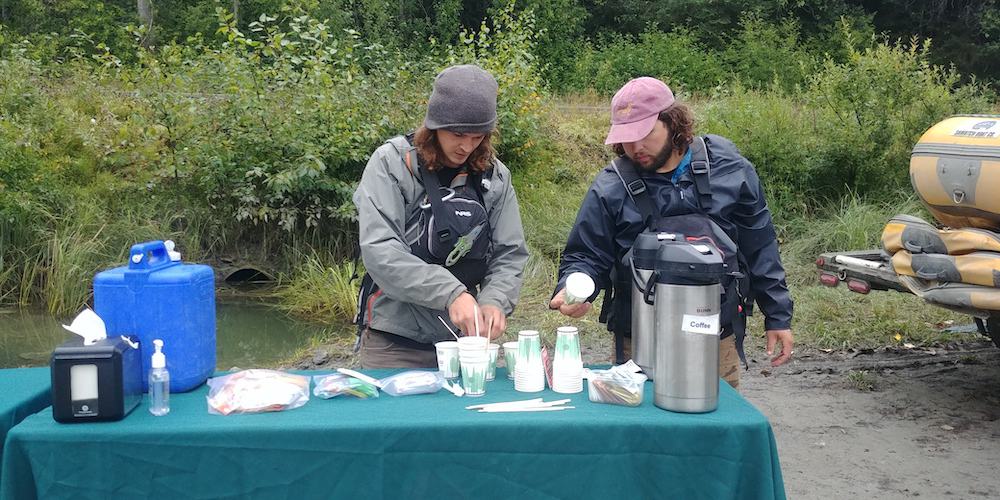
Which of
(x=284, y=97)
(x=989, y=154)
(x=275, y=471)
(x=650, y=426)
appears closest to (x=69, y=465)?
(x=275, y=471)

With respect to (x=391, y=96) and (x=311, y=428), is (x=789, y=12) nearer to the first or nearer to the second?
(x=391, y=96)

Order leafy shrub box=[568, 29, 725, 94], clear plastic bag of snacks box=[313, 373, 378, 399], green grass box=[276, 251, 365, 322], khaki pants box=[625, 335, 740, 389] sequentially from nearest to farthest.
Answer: clear plastic bag of snacks box=[313, 373, 378, 399] < khaki pants box=[625, 335, 740, 389] < green grass box=[276, 251, 365, 322] < leafy shrub box=[568, 29, 725, 94]

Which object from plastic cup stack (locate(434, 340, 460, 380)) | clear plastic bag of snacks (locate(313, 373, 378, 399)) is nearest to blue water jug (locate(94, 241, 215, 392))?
clear plastic bag of snacks (locate(313, 373, 378, 399))

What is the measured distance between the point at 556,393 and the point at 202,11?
26295 mm

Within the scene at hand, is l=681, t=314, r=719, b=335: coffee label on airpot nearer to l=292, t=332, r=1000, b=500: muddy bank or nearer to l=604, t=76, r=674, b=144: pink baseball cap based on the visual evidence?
l=604, t=76, r=674, b=144: pink baseball cap

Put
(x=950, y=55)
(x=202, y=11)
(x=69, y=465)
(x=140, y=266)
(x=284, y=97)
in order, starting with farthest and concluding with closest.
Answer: (x=202, y=11)
(x=950, y=55)
(x=284, y=97)
(x=140, y=266)
(x=69, y=465)

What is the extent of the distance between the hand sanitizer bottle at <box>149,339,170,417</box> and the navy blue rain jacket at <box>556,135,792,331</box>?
1.31m

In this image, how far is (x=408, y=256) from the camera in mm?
2768

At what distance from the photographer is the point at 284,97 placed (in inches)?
343

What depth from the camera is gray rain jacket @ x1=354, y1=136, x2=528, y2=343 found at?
9.00 ft

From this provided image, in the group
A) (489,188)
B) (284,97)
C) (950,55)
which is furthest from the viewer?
(950,55)

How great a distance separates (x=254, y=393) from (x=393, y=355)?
63cm

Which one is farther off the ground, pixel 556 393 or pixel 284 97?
pixel 284 97

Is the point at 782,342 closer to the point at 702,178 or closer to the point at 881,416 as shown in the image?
the point at 702,178
